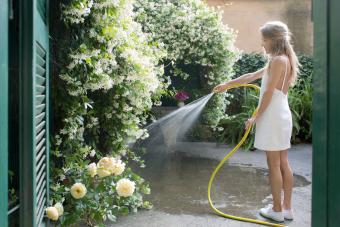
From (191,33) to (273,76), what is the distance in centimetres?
301

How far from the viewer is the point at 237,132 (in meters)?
7.48

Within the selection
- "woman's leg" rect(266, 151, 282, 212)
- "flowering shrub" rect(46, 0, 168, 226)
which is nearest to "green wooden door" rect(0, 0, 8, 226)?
"flowering shrub" rect(46, 0, 168, 226)

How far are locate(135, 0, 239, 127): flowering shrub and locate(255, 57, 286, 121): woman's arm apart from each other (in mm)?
2867

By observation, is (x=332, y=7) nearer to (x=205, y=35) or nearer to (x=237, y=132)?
(x=205, y=35)

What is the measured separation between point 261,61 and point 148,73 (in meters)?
5.49

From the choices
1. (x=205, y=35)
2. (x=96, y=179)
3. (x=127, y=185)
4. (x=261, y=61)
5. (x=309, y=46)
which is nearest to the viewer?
(x=127, y=185)

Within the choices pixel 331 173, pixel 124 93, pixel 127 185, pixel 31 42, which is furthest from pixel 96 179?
pixel 331 173

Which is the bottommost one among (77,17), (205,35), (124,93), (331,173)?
(331,173)

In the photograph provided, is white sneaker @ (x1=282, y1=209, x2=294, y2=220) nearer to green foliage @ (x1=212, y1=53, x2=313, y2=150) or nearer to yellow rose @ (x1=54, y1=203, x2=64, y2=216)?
yellow rose @ (x1=54, y1=203, x2=64, y2=216)

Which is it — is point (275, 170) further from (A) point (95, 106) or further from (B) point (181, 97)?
(B) point (181, 97)

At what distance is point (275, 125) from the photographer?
3369 mm

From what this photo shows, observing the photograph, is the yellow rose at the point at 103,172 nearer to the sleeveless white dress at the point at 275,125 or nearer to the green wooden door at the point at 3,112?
the sleeveless white dress at the point at 275,125

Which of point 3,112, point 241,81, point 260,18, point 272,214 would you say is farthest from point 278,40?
point 260,18

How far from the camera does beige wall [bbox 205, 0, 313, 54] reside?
10406 mm
